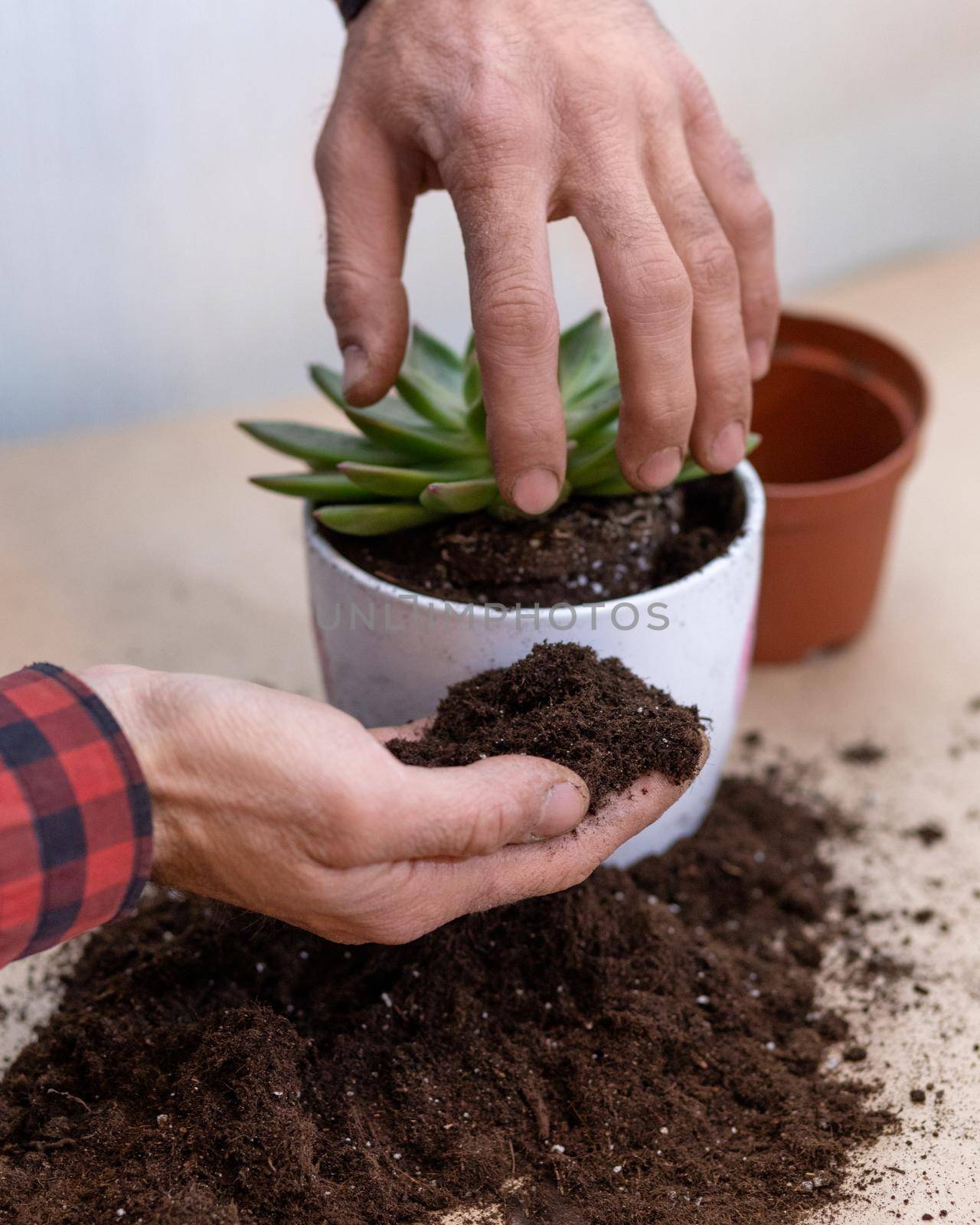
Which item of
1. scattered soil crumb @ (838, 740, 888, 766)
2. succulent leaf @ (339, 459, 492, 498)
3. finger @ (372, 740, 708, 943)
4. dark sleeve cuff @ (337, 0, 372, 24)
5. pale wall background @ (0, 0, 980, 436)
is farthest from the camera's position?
pale wall background @ (0, 0, 980, 436)

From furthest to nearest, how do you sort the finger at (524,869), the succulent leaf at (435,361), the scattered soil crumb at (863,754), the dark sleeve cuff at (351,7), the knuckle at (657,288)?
the scattered soil crumb at (863,754), the succulent leaf at (435,361), the dark sleeve cuff at (351,7), the knuckle at (657,288), the finger at (524,869)

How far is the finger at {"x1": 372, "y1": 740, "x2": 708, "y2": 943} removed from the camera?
34.9 inches

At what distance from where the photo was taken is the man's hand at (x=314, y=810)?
0.84 metres

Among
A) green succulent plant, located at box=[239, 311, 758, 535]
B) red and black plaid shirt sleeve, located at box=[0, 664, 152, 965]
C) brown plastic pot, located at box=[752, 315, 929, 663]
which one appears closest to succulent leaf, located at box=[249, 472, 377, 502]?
green succulent plant, located at box=[239, 311, 758, 535]

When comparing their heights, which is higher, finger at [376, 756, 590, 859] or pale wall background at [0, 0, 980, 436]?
pale wall background at [0, 0, 980, 436]

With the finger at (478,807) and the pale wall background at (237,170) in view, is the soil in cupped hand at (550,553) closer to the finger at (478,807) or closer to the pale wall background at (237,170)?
the finger at (478,807)

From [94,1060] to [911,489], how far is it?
155 centimetres

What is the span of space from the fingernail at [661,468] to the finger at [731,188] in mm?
228

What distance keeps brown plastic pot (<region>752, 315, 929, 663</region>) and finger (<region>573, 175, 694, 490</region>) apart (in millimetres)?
467

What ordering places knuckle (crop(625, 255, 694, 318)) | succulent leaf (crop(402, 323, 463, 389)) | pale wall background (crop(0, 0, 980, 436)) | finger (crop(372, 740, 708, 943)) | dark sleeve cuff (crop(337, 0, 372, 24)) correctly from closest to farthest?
1. finger (crop(372, 740, 708, 943))
2. knuckle (crop(625, 255, 694, 318))
3. dark sleeve cuff (crop(337, 0, 372, 24))
4. succulent leaf (crop(402, 323, 463, 389))
5. pale wall background (crop(0, 0, 980, 436))

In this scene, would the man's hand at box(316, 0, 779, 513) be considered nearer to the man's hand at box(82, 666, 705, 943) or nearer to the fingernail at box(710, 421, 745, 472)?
the fingernail at box(710, 421, 745, 472)

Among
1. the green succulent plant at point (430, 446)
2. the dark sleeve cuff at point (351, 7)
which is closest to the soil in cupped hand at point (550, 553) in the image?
the green succulent plant at point (430, 446)

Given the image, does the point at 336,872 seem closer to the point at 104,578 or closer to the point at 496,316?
the point at 496,316

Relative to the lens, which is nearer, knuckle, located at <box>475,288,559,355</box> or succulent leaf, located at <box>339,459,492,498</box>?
knuckle, located at <box>475,288,559,355</box>
